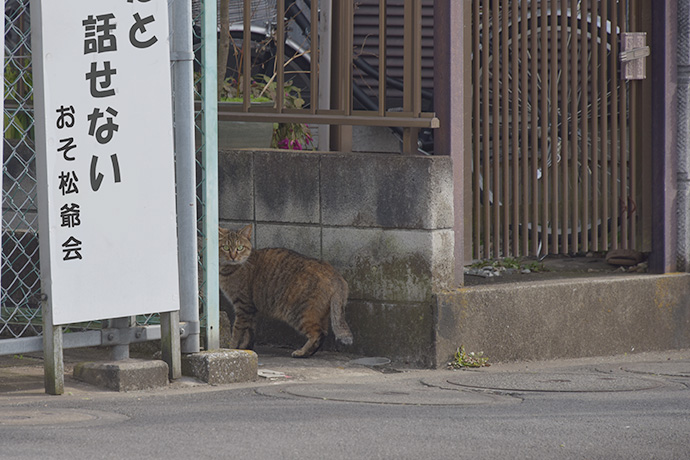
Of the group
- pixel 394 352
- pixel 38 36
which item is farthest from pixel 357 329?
pixel 38 36

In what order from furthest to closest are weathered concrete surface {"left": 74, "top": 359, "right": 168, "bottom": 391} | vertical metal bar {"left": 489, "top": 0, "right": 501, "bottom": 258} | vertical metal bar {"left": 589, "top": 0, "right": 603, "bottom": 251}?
vertical metal bar {"left": 589, "top": 0, "right": 603, "bottom": 251} < vertical metal bar {"left": 489, "top": 0, "right": 501, "bottom": 258} < weathered concrete surface {"left": 74, "top": 359, "right": 168, "bottom": 391}

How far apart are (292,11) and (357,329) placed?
14.8 ft

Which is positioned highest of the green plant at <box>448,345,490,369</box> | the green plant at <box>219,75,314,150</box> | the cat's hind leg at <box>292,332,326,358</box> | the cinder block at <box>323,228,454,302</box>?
the green plant at <box>219,75,314,150</box>

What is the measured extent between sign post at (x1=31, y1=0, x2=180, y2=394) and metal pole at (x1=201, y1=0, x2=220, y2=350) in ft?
1.25

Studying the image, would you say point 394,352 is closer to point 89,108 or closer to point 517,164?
point 517,164

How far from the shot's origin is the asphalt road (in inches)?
176

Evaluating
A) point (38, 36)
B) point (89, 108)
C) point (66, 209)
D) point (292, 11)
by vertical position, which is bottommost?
point (66, 209)

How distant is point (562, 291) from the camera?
750 centimetres

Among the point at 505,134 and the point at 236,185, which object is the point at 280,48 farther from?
the point at 505,134

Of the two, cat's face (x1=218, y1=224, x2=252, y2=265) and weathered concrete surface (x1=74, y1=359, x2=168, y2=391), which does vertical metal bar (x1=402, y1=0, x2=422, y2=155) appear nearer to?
cat's face (x1=218, y1=224, x2=252, y2=265)

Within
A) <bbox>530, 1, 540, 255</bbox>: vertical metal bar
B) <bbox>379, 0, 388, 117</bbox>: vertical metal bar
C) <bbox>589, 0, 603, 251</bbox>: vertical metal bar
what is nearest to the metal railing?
<bbox>379, 0, 388, 117</bbox>: vertical metal bar

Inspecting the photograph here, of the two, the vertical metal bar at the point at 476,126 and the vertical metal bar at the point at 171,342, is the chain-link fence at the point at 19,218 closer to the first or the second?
the vertical metal bar at the point at 171,342

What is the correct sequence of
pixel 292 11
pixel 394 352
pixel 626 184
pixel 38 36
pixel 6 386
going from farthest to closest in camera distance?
pixel 292 11
pixel 626 184
pixel 394 352
pixel 6 386
pixel 38 36

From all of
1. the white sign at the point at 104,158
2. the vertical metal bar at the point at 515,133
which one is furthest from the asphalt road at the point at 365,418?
the vertical metal bar at the point at 515,133
